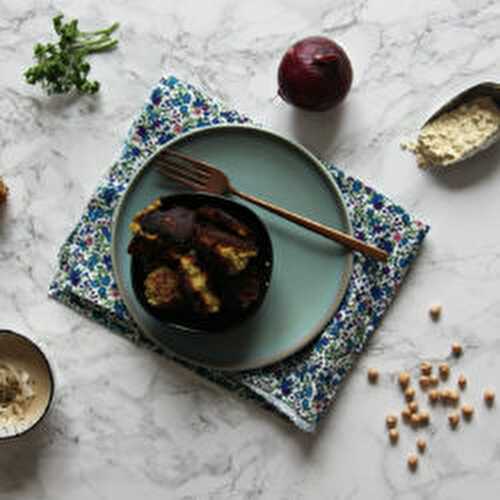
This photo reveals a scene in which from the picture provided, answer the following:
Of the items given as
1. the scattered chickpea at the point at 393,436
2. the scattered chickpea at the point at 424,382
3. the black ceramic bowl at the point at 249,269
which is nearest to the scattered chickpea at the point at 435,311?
the scattered chickpea at the point at 424,382

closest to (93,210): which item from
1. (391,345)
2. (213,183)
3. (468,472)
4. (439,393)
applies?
(213,183)

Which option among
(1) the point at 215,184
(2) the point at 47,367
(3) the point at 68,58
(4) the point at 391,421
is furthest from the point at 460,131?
(2) the point at 47,367

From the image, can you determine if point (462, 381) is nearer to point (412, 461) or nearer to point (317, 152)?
point (412, 461)

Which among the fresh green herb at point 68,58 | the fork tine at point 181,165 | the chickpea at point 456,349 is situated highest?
the fresh green herb at point 68,58

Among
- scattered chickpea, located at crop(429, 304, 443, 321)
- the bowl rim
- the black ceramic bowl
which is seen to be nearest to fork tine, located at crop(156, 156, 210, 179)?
the black ceramic bowl

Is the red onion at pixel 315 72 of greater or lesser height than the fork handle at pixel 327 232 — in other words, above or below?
above

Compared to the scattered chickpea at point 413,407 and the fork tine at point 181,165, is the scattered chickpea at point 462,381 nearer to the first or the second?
the scattered chickpea at point 413,407

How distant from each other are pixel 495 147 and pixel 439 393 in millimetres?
515

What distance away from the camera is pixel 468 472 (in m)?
1.69

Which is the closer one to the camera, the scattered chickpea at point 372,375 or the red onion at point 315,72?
the red onion at point 315,72

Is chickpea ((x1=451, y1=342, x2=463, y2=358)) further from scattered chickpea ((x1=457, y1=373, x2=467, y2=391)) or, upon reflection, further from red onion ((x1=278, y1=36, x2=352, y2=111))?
red onion ((x1=278, y1=36, x2=352, y2=111))

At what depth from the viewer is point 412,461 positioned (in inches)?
66.5

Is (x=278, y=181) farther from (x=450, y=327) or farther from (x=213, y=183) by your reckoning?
(x=450, y=327)

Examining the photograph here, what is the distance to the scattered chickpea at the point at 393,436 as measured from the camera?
1.69 metres
